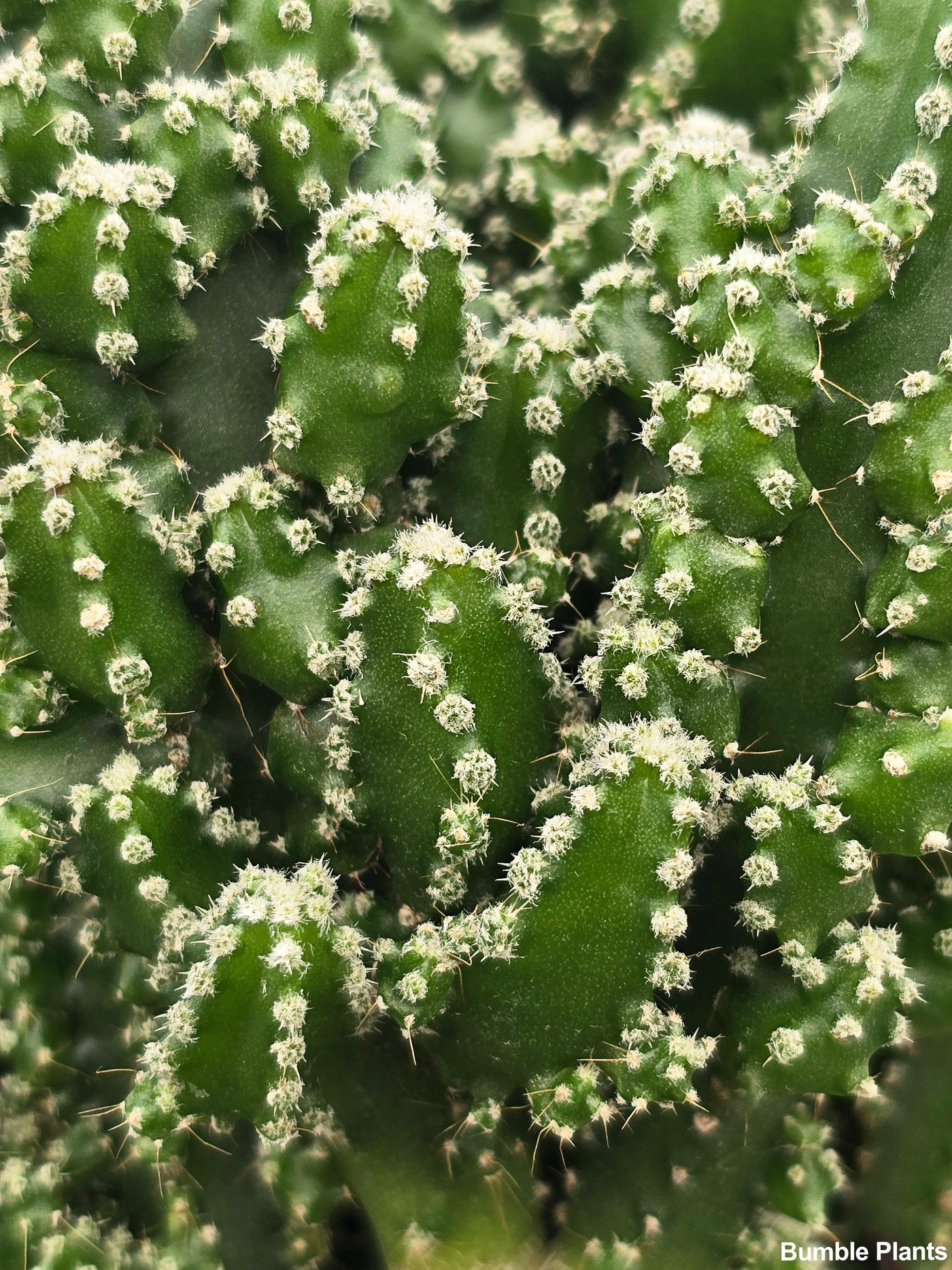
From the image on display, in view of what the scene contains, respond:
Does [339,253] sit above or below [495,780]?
above

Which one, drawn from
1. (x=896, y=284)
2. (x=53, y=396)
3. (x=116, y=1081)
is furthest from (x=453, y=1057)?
(x=896, y=284)

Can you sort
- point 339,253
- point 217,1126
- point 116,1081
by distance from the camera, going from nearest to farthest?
point 339,253, point 217,1126, point 116,1081

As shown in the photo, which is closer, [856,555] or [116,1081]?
[856,555]

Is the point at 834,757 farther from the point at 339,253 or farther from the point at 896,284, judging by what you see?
the point at 339,253

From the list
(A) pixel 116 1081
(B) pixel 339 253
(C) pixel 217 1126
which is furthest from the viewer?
(A) pixel 116 1081

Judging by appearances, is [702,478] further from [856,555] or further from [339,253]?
[339,253]

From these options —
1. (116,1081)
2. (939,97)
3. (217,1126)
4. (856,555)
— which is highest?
(939,97)
